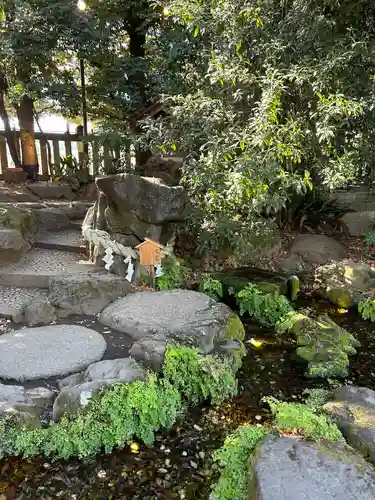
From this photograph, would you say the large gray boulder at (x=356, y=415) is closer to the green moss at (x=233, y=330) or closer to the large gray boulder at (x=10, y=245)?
the green moss at (x=233, y=330)

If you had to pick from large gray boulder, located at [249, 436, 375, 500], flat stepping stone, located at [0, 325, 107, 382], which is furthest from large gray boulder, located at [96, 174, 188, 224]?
large gray boulder, located at [249, 436, 375, 500]

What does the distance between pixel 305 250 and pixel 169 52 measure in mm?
4211

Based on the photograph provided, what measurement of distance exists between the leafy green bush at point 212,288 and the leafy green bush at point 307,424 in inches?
115

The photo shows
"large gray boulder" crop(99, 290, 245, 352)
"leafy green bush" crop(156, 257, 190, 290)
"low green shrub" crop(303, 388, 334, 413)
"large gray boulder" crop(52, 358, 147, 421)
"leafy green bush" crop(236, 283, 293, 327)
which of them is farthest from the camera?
"leafy green bush" crop(156, 257, 190, 290)

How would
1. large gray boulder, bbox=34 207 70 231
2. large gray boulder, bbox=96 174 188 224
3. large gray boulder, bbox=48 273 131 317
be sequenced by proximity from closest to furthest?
large gray boulder, bbox=48 273 131 317 → large gray boulder, bbox=96 174 188 224 → large gray boulder, bbox=34 207 70 231


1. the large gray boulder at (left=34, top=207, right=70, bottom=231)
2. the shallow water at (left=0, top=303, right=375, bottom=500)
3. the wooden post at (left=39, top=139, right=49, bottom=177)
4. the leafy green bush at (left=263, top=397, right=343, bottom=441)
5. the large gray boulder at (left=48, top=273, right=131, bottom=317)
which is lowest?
the shallow water at (left=0, top=303, right=375, bottom=500)

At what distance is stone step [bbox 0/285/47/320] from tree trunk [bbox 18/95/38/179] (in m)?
4.96

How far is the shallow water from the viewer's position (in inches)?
113

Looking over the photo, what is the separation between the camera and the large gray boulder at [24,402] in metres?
3.14

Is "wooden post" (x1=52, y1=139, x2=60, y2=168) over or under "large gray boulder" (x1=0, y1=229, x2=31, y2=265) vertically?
over

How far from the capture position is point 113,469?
3057 millimetres

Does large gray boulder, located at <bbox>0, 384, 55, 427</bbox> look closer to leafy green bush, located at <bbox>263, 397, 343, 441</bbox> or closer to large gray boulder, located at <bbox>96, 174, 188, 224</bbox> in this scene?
leafy green bush, located at <bbox>263, 397, 343, 441</bbox>

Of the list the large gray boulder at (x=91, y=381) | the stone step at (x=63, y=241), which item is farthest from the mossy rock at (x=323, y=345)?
the stone step at (x=63, y=241)

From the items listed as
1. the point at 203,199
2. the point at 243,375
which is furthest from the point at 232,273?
the point at 243,375
